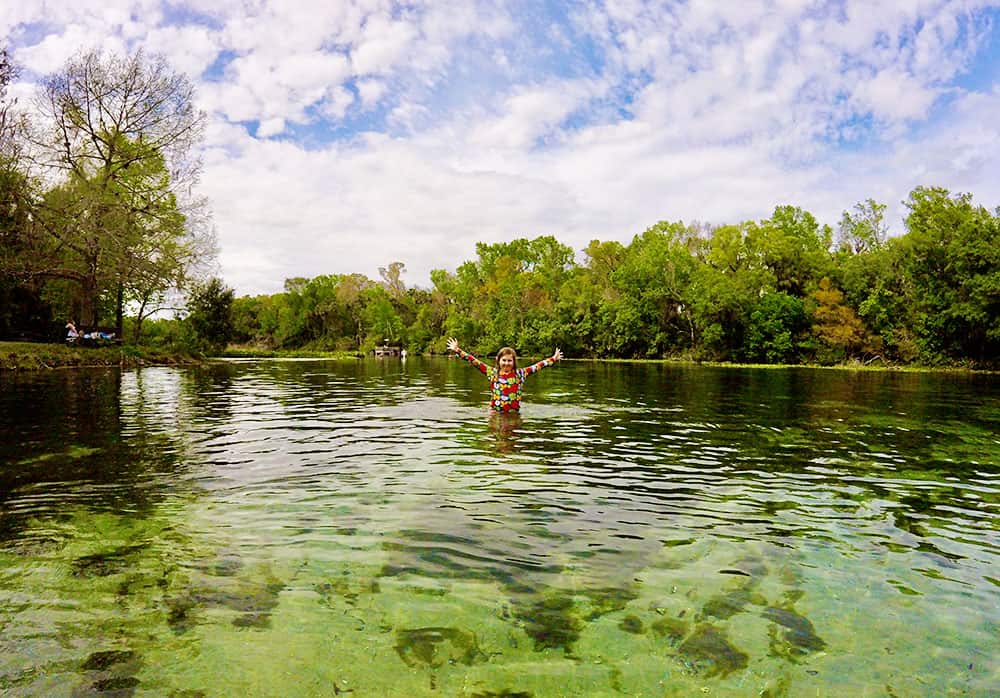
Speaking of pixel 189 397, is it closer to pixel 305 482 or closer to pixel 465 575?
pixel 305 482

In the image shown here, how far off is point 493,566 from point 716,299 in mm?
73207

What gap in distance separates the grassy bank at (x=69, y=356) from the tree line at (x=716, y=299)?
→ 2754cm

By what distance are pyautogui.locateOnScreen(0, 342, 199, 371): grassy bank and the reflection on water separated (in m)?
27.2

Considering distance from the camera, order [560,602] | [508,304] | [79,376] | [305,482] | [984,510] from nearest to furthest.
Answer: [560,602] < [984,510] < [305,482] < [79,376] < [508,304]

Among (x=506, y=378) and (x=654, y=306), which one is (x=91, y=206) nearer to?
(x=506, y=378)

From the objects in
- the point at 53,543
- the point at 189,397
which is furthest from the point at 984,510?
the point at 189,397

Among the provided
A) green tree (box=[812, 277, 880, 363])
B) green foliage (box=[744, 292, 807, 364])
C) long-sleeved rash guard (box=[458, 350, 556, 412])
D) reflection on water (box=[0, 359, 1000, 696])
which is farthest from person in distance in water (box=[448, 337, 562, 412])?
green foliage (box=[744, 292, 807, 364])

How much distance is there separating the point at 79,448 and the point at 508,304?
91762 millimetres

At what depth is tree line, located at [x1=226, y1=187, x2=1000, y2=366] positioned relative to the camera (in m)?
56.2

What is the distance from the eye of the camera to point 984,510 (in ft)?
26.8

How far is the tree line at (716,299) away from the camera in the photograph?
184 ft

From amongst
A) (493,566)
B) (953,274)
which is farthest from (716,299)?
(493,566)

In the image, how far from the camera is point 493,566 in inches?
232

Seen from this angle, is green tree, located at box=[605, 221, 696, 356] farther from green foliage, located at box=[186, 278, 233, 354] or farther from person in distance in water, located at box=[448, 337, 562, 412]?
person in distance in water, located at box=[448, 337, 562, 412]
